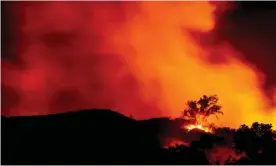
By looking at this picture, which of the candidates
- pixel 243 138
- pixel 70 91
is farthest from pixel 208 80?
pixel 243 138

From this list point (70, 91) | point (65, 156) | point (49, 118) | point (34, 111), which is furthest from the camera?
point (70, 91)

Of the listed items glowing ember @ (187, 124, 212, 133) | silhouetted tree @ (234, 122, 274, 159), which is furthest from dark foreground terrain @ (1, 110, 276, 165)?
glowing ember @ (187, 124, 212, 133)

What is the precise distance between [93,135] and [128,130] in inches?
183

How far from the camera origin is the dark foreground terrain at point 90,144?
45.2m

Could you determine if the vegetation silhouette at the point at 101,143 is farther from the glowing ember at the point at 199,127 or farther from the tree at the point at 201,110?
the tree at the point at 201,110

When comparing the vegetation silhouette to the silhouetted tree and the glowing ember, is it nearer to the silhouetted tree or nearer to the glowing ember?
the silhouetted tree

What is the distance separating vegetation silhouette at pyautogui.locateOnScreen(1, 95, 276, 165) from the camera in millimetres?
45406

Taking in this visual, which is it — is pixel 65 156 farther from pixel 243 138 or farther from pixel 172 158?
pixel 243 138

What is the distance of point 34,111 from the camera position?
4058 inches

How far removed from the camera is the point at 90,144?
4756 centimetres

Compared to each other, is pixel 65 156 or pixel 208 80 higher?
pixel 208 80

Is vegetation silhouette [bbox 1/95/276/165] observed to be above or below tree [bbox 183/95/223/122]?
below

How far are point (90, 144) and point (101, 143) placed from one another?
1.27m

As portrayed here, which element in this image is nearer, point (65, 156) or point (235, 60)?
point (65, 156)
